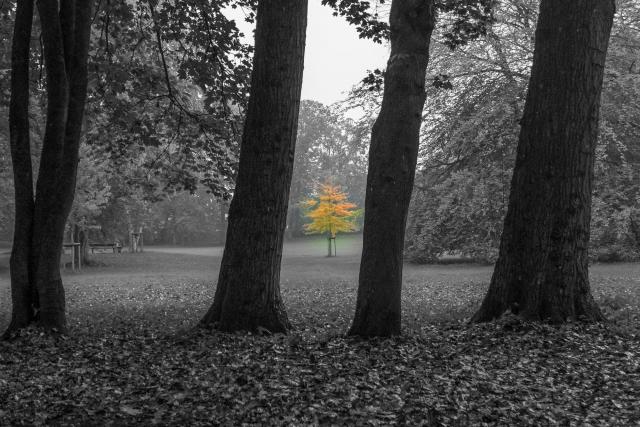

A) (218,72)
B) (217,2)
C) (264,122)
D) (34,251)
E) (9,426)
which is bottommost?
(9,426)

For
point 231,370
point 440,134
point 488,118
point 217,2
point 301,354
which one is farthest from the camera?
point 440,134

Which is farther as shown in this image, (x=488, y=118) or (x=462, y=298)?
(x=488, y=118)

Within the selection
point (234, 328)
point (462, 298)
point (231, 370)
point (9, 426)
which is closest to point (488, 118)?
point (462, 298)

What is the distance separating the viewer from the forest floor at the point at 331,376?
16.6 ft

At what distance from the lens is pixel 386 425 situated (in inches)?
189

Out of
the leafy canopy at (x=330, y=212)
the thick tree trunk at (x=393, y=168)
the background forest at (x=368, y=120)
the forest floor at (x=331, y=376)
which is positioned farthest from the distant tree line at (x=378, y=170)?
the leafy canopy at (x=330, y=212)

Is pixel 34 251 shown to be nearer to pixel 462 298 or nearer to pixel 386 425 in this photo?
pixel 386 425

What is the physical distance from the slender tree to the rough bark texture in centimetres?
658

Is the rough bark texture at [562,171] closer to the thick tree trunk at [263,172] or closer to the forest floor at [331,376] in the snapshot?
the forest floor at [331,376]

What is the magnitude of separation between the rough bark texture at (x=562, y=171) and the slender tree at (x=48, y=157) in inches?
259

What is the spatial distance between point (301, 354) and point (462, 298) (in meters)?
8.62

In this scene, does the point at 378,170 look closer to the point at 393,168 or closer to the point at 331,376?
the point at 393,168

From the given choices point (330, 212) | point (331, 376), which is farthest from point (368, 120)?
point (330, 212)

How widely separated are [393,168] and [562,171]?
239cm
